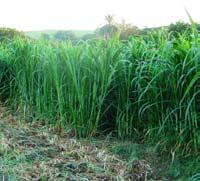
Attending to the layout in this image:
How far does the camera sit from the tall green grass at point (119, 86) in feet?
8.54

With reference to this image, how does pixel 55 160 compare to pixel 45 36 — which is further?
pixel 45 36

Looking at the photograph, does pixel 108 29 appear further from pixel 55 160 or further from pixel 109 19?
pixel 55 160

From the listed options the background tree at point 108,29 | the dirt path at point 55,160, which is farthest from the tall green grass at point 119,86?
the dirt path at point 55,160

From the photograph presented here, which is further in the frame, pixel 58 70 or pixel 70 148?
pixel 58 70

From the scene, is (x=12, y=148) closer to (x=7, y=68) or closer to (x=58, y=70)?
(x=58, y=70)

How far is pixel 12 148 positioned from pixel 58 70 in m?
0.96

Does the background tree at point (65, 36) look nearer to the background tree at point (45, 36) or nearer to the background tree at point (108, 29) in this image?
the background tree at point (45, 36)

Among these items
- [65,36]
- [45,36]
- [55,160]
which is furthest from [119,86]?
[45,36]

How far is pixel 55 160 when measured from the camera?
8.39ft

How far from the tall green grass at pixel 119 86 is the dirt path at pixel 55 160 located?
0.31 m

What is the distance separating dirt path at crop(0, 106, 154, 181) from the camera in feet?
7.61

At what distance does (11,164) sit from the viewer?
248 centimetres

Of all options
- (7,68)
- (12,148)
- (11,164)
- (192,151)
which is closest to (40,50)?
(7,68)

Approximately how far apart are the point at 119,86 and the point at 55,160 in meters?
0.94
